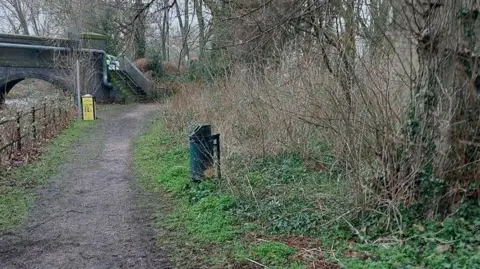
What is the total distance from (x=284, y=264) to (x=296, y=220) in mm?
1009

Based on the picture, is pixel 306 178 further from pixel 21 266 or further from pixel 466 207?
pixel 21 266

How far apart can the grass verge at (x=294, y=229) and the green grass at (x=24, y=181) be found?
186 centimetres

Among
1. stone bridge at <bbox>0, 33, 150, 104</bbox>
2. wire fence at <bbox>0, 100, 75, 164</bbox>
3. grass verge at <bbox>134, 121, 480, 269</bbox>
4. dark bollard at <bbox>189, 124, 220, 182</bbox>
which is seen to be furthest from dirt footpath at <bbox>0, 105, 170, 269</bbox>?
stone bridge at <bbox>0, 33, 150, 104</bbox>

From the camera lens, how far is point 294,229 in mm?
4918

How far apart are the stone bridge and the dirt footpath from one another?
12779mm

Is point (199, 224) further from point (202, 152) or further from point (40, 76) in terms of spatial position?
point (40, 76)

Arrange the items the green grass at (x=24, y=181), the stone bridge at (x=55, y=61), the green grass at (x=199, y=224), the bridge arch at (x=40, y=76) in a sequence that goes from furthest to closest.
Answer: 1. the bridge arch at (x=40, y=76)
2. the stone bridge at (x=55, y=61)
3. the green grass at (x=24, y=181)
4. the green grass at (x=199, y=224)

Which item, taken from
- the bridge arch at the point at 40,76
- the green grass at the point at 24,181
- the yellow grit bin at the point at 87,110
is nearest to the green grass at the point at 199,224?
the green grass at the point at 24,181

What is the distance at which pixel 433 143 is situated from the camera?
4.58m

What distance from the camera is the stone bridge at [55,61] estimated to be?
21.0 metres

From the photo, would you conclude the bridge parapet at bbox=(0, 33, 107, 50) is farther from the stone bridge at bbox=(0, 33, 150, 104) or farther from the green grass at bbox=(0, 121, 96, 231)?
the green grass at bbox=(0, 121, 96, 231)

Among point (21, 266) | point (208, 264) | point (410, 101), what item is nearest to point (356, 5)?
point (410, 101)

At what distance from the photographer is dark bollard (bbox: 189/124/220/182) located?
22.6 feet

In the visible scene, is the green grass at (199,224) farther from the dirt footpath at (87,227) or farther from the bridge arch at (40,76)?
the bridge arch at (40,76)
